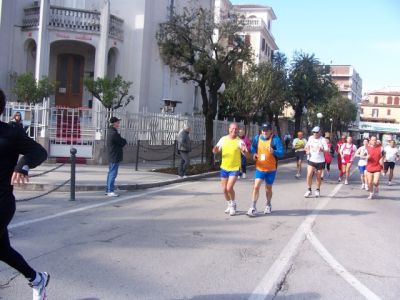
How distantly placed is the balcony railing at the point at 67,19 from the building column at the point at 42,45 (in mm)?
344

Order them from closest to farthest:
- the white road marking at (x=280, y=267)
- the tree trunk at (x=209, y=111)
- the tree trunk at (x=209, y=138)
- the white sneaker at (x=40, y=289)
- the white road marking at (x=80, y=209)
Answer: the white sneaker at (x=40, y=289)
the white road marking at (x=280, y=267)
the white road marking at (x=80, y=209)
the tree trunk at (x=209, y=111)
the tree trunk at (x=209, y=138)

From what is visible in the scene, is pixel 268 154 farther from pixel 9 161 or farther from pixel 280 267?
pixel 9 161

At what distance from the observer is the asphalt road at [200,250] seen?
5.52 m

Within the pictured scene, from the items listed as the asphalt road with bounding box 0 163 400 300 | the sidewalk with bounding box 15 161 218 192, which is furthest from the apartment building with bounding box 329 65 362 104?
the asphalt road with bounding box 0 163 400 300

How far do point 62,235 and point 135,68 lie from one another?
64.3ft

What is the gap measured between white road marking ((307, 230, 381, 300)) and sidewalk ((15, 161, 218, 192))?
6563 millimetres

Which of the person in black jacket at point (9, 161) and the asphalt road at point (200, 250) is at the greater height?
the person in black jacket at point (9, 161)

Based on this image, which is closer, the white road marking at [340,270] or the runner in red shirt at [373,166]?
the white road marking at [340,270]

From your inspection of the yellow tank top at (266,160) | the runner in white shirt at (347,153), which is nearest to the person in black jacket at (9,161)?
the yellow tank top at (266,160)

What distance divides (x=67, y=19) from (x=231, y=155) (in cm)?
1639

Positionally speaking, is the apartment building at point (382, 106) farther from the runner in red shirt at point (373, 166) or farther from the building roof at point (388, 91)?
the runner in red shirt at point (373, 166)

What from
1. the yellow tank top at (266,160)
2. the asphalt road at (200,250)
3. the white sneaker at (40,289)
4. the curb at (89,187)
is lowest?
the curb at (89,187)

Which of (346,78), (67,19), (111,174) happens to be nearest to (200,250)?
(111,174)

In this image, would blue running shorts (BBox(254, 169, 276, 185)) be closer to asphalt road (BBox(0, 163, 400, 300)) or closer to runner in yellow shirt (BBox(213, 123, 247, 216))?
runner in yellow shirt (BBox(213, 123, 247, 216))
